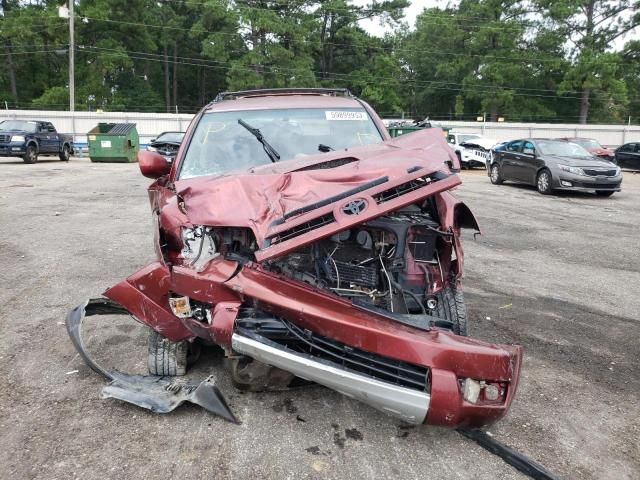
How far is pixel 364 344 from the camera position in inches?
101

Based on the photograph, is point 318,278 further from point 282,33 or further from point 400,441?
point 282,33

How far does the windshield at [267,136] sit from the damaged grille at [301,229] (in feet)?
4.67

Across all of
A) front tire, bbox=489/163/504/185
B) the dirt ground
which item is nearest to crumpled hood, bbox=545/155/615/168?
front tire, bbox=489/163/504/185

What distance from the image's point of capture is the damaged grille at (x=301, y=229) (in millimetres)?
2717

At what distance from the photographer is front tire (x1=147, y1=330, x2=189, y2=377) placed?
3.42 metres

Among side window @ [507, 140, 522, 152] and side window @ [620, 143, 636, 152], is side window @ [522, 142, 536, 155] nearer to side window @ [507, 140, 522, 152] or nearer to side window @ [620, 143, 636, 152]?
side window @ [507, 140, 522, 152]

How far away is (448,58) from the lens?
54.8 metres

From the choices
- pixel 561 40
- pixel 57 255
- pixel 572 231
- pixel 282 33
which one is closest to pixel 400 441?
pixel 57 255

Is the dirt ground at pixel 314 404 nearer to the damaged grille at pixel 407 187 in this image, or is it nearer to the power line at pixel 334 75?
the damaged grille at pixel 407 187

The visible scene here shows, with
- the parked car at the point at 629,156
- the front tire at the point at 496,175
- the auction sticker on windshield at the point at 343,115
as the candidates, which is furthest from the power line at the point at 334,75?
the auction sticker on windshield at the point at 343,115

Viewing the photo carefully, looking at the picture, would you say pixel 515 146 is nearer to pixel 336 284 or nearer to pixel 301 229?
pixel 336 284

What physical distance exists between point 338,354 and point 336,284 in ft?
1.51

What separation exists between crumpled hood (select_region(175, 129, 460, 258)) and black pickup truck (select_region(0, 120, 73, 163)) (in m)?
20.2

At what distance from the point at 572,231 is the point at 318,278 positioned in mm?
7599
